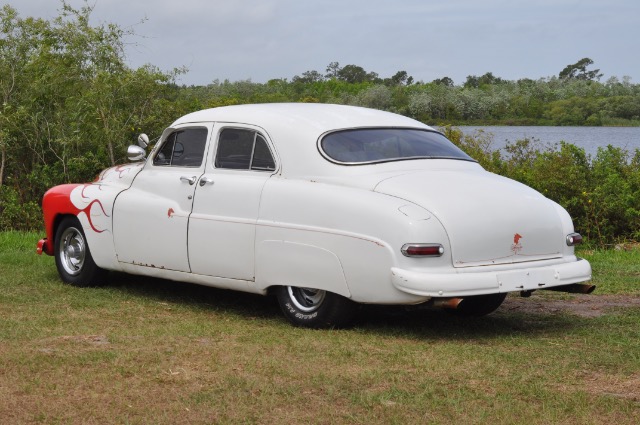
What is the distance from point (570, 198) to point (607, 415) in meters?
10.4

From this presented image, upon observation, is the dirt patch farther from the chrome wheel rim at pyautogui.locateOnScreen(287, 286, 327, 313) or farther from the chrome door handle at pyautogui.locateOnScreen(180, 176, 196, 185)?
the chrome door handle at pyautogui.locateOnScreen(180, 176, 196, 185)

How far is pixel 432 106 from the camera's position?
22500 millimetres

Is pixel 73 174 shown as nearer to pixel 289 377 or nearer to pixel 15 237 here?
pixel 15 237

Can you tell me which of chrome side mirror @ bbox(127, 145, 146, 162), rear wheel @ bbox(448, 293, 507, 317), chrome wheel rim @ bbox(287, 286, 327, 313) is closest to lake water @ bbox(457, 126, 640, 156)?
rear wheel @ bbox(448, 293, 507, 317)

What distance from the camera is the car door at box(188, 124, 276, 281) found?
27.8ft

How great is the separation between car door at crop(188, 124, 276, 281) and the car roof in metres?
0.12

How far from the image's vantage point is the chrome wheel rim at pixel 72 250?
406 inches

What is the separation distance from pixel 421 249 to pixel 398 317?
5.02 feet

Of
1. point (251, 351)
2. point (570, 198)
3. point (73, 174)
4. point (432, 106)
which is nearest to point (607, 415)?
point (251, 351)

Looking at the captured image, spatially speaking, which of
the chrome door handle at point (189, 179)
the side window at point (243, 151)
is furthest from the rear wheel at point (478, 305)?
the chrome door handle at point (189, 179)

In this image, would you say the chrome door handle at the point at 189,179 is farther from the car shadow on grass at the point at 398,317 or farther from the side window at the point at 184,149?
the car shadow on grass at the point at 398,317

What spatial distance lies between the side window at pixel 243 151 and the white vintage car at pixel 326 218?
12 millimetres

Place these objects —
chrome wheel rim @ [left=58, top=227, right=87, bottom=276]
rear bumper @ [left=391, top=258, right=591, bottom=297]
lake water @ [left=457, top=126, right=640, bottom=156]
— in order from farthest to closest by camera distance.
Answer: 1. lake water @ [left=457, top=126, right=640, bottom=156]
2. chrome wheel rim @ [left=58, top=227, right=87, bottom=276]
3. rear bumper @ [left=391, top=258, right=591, bottom=297]

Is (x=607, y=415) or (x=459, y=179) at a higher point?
(x=459, y=179)
